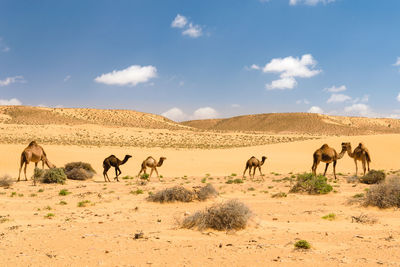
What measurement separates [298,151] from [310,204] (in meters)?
30.7

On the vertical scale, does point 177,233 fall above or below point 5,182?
below

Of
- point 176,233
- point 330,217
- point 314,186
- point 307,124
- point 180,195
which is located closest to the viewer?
point 176,233

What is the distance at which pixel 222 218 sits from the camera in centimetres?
924

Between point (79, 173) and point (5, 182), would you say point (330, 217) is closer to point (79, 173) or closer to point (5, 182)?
point (5, 182)

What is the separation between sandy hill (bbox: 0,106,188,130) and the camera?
111250 millimetres

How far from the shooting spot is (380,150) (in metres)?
40.3

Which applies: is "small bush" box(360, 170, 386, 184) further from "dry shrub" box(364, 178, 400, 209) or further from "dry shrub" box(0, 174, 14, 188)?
"dry shrub" box(0, 174, 14, 188)

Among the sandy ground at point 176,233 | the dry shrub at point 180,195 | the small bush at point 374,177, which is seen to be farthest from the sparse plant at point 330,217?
the small bush at point 374,177

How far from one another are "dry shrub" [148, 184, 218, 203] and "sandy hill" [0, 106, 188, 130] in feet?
309

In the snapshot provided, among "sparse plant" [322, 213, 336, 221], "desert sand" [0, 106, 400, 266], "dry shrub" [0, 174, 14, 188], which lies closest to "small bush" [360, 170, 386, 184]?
"desert sand" [0, 106, 400, 266]

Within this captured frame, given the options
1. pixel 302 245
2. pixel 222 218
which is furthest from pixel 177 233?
pixel 302 245

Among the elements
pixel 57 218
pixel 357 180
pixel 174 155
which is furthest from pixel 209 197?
pixel 174 155

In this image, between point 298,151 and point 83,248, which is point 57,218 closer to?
point 83,248

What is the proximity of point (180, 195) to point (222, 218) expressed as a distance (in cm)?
471
